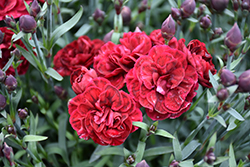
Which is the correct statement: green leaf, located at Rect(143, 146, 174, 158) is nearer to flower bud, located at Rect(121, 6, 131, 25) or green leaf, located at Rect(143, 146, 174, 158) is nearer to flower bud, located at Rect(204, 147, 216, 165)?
flower bud, located at Rect(204, 147, 216, 165)

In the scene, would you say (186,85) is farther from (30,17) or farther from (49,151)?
(49,151)

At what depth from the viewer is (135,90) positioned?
0.72 meters

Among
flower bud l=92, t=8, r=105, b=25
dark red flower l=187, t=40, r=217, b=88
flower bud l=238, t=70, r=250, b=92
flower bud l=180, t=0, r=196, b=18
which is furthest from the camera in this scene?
flower bud l=92, t=8, r=105, b=25

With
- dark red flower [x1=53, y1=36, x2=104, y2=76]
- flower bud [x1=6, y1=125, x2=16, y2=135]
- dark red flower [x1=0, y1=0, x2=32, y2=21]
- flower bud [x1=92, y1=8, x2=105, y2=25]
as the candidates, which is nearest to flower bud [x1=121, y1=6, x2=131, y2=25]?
flower bud [x1=92, y1=8, x2=105, y2=25]

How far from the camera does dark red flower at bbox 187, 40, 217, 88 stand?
72cm

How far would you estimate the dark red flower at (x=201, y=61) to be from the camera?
72cm

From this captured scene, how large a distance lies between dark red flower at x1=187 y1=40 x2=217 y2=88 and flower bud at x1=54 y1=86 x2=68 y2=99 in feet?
1.69

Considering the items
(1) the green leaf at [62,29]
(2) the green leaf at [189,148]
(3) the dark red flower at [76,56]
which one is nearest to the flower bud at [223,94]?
(2) the green leaf at [189,148]

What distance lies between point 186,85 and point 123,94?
178 millimetres

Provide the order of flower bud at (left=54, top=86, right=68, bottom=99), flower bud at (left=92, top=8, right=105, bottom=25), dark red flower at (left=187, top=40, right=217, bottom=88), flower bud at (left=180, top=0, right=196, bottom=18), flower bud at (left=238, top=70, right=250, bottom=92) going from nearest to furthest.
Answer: flower bud at (left=238, top=70, right=250, bottom=92)
dark red flower at (left=187, top=40, right=217, bottom=88)
flower bud at (left=180, top=0, right=196, bottom=18)
flower bud at (left=54, top=86, right=68, bottom=99)
flower bud at (left=92, top=8, right=105, bottom=25)

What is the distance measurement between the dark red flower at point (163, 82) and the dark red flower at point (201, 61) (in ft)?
0.08

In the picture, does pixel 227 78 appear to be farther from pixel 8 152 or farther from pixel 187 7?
pixel 8 152

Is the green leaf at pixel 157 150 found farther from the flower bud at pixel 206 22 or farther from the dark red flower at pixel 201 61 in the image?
the flower bud at pixel 206 22

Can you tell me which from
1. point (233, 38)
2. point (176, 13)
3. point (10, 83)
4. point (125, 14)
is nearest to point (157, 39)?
point (176, 13)
